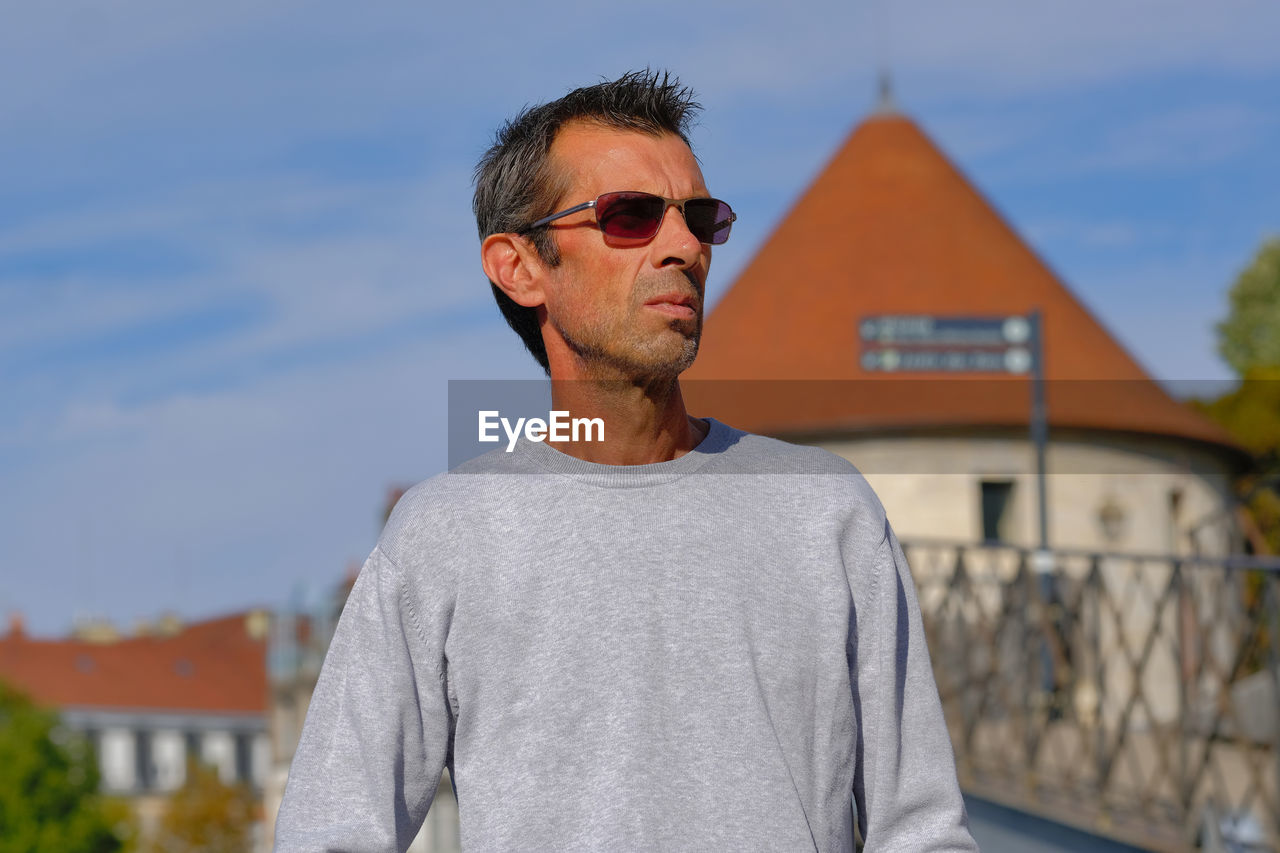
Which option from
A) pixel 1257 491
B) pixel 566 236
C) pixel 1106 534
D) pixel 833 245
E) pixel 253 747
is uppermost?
pixel 833 245

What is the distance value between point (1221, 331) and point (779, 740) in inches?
1786

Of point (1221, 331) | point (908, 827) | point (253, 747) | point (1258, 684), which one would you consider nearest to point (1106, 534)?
point (1221, 331)

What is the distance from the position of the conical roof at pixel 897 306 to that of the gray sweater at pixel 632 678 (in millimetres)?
26717

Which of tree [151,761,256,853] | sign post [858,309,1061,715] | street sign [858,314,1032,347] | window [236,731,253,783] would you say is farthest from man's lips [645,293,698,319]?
window [236,731,253,783]

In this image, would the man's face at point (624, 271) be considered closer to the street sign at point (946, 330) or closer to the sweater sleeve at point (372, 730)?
the sweater sleeve at point (372, 730)

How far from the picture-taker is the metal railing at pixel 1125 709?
9008mm

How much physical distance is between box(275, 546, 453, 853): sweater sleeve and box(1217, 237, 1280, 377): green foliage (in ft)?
143

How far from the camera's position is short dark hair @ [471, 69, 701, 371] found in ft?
7.86

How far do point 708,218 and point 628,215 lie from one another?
0.43 feet

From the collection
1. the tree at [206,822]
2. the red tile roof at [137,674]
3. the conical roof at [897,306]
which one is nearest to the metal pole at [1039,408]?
the conical roof at [897,306]

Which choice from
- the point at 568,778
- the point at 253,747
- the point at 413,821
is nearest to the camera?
the point at 568,778

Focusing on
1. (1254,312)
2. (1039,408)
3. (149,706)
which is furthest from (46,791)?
(1039,408)

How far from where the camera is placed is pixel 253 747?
88.3 meters

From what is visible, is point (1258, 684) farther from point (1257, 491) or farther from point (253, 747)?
point (253, 747)
